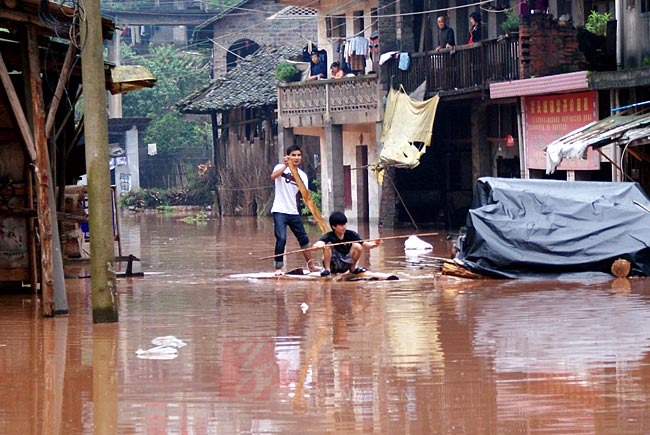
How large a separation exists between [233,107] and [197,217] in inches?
158

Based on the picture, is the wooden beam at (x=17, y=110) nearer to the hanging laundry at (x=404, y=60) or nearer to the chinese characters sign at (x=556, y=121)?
the chinese characters sign at (x=556, y=121)

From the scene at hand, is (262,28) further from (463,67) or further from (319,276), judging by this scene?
(319,276)

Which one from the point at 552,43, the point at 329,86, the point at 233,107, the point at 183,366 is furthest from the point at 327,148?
the point at 183,366

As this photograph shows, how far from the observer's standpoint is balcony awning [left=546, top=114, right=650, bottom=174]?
18.0 metres

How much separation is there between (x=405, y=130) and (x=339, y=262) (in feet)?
45.8

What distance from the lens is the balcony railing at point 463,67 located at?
25.5 metres

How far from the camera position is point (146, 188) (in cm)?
5325

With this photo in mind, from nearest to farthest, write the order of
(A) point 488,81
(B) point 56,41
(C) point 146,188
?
(B) point 56,41, (A) point 488,81, (C) point 146,188

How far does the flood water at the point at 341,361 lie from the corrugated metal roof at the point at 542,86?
28.4ft

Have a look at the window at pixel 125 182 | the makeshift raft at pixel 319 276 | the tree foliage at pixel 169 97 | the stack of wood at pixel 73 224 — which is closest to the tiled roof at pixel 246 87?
the tree foliage at pixel 169 97

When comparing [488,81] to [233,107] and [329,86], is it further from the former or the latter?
[233,107]

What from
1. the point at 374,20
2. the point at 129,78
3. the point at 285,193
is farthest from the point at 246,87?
the point at 285,193

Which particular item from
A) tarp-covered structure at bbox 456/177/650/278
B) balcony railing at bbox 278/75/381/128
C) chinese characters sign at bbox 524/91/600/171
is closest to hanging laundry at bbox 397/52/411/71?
balcony railing at bbox 278/75/381/128

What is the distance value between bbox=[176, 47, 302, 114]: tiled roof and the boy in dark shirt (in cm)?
2524
